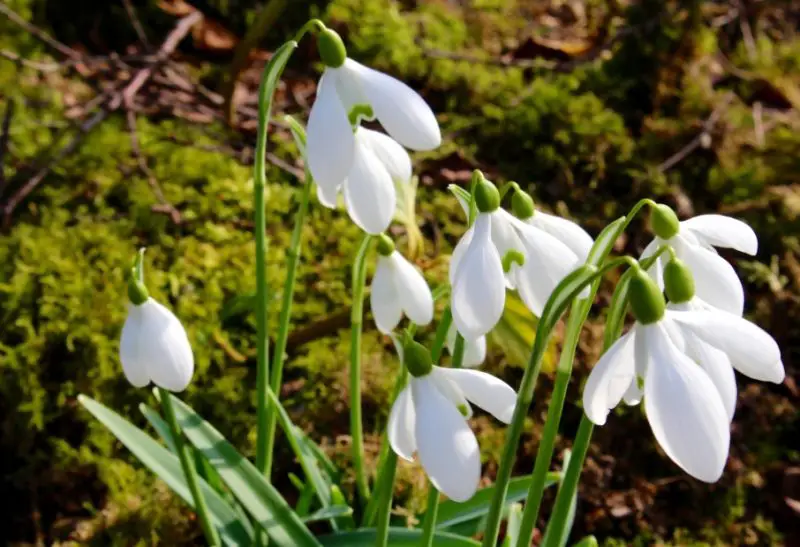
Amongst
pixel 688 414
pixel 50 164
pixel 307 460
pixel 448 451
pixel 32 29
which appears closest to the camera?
pixel 688 414

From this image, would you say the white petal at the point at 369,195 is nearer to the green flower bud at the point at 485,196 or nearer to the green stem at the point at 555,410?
the green flower bud at the point at 485,196

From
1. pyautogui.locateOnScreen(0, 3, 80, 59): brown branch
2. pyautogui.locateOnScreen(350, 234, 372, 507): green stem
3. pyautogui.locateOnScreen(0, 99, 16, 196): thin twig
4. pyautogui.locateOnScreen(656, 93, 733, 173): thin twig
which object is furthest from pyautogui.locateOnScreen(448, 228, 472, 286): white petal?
pyautogui.locateOnScreen(0, 3, 80, 59): brown branch

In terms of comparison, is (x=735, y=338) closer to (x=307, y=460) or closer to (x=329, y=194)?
(x=329, y=194)

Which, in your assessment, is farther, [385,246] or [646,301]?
[385,246]

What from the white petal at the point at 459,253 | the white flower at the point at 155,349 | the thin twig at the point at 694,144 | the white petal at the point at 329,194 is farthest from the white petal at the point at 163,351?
the thin twig at the point at 694,144

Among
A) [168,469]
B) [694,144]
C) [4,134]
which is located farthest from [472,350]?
[694,144]

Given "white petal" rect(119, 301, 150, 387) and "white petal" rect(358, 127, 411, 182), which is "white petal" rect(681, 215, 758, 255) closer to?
"white petal" rect(358, 127, 411, 182)
